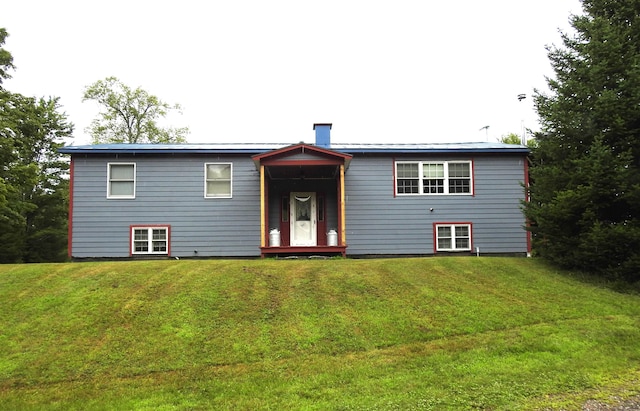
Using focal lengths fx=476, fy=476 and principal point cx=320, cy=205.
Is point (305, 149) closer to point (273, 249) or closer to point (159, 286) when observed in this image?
point (273, 249)

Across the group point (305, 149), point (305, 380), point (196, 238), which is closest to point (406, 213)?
point (305, 149)

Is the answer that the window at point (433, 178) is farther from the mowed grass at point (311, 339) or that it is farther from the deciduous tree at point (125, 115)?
the deciduous tree at point (125, 115)

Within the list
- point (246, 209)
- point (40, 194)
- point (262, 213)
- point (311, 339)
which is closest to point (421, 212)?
point (262, 213)

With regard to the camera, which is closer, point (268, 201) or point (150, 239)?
point (150, 239)

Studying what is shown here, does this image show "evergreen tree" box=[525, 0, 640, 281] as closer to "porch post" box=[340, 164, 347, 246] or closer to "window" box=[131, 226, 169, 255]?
"porch post" box=[340, 164, 347, 246]

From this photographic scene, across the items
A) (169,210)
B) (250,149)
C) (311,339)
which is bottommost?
(311,339)

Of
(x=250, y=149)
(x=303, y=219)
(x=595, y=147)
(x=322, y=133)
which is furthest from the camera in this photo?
(x=322, y=133)

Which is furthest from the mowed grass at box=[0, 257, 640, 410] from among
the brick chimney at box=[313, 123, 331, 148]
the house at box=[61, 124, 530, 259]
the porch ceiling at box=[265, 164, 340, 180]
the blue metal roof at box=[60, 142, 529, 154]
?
the brick chimney at box=[313, 123, 331, 148]

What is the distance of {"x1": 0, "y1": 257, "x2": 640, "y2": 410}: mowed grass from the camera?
5609mm

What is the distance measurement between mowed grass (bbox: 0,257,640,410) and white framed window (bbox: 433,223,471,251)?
14.2ft

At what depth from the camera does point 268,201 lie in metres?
15.7

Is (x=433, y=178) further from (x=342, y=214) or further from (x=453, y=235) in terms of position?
(x=342, y=214)

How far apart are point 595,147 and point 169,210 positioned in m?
11.8

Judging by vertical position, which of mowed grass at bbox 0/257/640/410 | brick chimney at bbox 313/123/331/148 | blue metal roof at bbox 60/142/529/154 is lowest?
mowed grass at bbox 0/257/640/410
